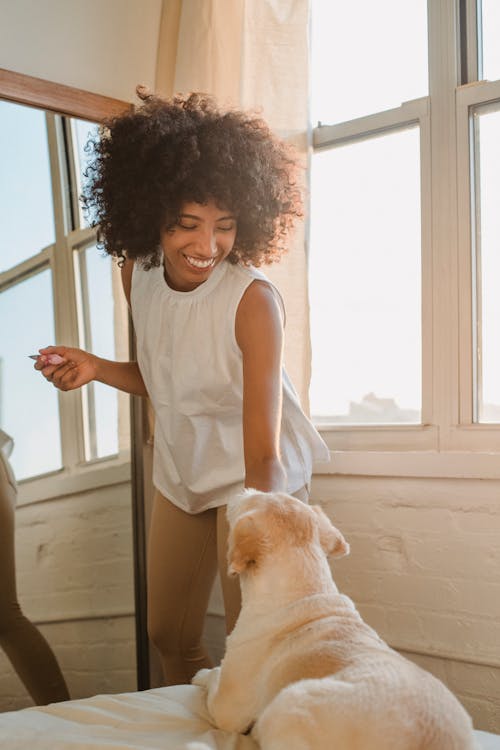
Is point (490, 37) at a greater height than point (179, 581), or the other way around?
point (490, 37)

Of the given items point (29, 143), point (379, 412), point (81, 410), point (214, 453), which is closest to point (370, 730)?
point (214, 453)

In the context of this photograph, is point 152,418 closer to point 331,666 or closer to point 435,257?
point 435,257

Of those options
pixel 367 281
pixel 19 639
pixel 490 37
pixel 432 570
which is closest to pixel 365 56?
pixel 490 37

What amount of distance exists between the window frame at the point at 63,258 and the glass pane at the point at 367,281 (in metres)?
0.79

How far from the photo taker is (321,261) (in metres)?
3.08

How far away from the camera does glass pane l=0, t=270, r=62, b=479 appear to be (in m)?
2.78

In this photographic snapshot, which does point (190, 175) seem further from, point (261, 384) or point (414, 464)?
point (414, 464)

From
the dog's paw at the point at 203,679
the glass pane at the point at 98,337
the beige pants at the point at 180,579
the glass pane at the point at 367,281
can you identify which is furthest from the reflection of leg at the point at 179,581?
the glass pane at the point at 367,281

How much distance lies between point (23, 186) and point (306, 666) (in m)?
1.88

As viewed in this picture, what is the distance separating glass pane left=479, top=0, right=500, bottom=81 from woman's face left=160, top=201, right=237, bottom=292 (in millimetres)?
1023

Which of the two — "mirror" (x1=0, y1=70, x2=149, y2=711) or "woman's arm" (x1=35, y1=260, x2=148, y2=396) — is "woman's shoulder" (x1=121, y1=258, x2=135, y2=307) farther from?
"mirror" (x1=0, y1=70, x2=149, y2=711)

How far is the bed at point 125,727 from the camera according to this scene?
1.56 m

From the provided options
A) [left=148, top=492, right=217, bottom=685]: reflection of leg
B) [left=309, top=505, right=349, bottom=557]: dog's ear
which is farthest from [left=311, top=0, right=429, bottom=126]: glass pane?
[left=309, top=505, right=349, bottom=557]: dog's ear

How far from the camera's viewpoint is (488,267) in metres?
2.66
